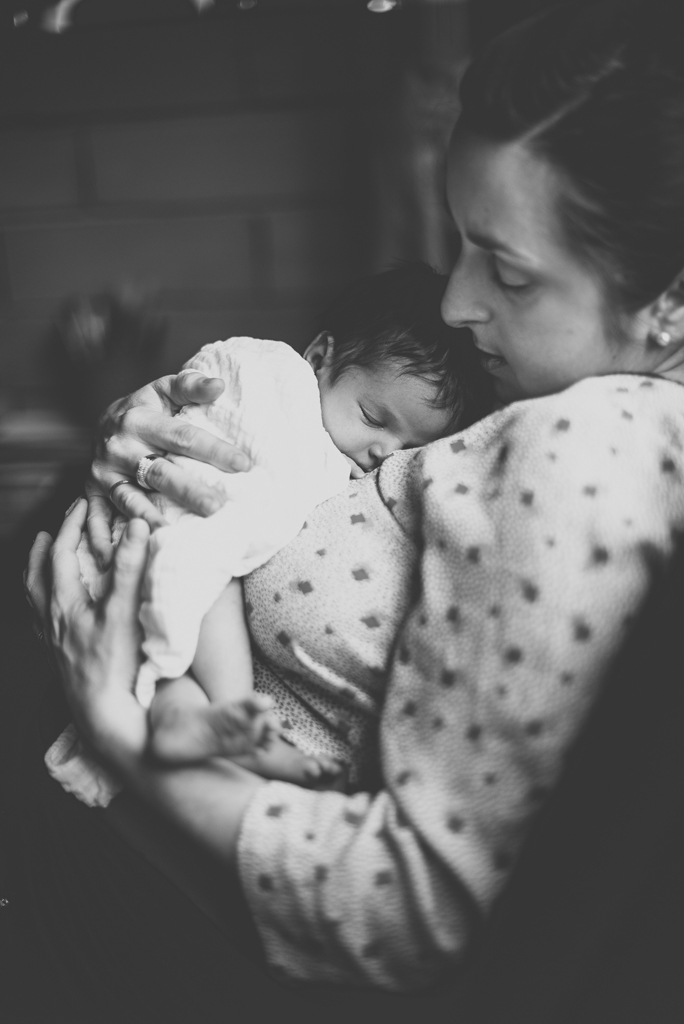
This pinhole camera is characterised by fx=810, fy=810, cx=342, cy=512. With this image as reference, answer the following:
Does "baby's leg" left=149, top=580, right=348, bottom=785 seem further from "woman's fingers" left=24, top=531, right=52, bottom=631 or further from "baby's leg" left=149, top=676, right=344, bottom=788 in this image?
"woman's fingers" left=24, top=531, right=52, bottom=631

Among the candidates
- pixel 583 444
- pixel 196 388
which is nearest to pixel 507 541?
pixel 583 444

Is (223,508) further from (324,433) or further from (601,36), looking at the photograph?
(601,36)

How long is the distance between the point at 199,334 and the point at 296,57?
0.86 metres

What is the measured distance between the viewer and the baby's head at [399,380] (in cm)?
100

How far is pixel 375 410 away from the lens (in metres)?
1.01

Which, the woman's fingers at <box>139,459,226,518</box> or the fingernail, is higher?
the woman's fingers at <box>139,459,226,518</box>

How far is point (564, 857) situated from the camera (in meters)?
0.58

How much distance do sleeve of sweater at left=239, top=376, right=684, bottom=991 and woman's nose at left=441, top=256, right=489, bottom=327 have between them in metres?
0.16

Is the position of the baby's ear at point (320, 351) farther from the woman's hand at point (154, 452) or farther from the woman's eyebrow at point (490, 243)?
the woman's eyebrow at point (490, 243)

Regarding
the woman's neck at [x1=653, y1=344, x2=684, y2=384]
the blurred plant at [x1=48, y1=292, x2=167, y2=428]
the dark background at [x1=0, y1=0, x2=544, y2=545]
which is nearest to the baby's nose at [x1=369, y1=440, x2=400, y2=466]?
the woman's neck at [x1=653, y1=344, x2=684, y2=384]

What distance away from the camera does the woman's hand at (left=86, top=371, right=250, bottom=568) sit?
0.83 meters

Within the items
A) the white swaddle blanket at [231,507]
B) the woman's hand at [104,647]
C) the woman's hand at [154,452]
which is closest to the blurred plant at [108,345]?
the woman's hand at [154,452]

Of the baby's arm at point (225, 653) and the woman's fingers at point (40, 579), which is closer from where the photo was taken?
the baby's arm at point (225, 653)

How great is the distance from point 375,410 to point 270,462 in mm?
223
